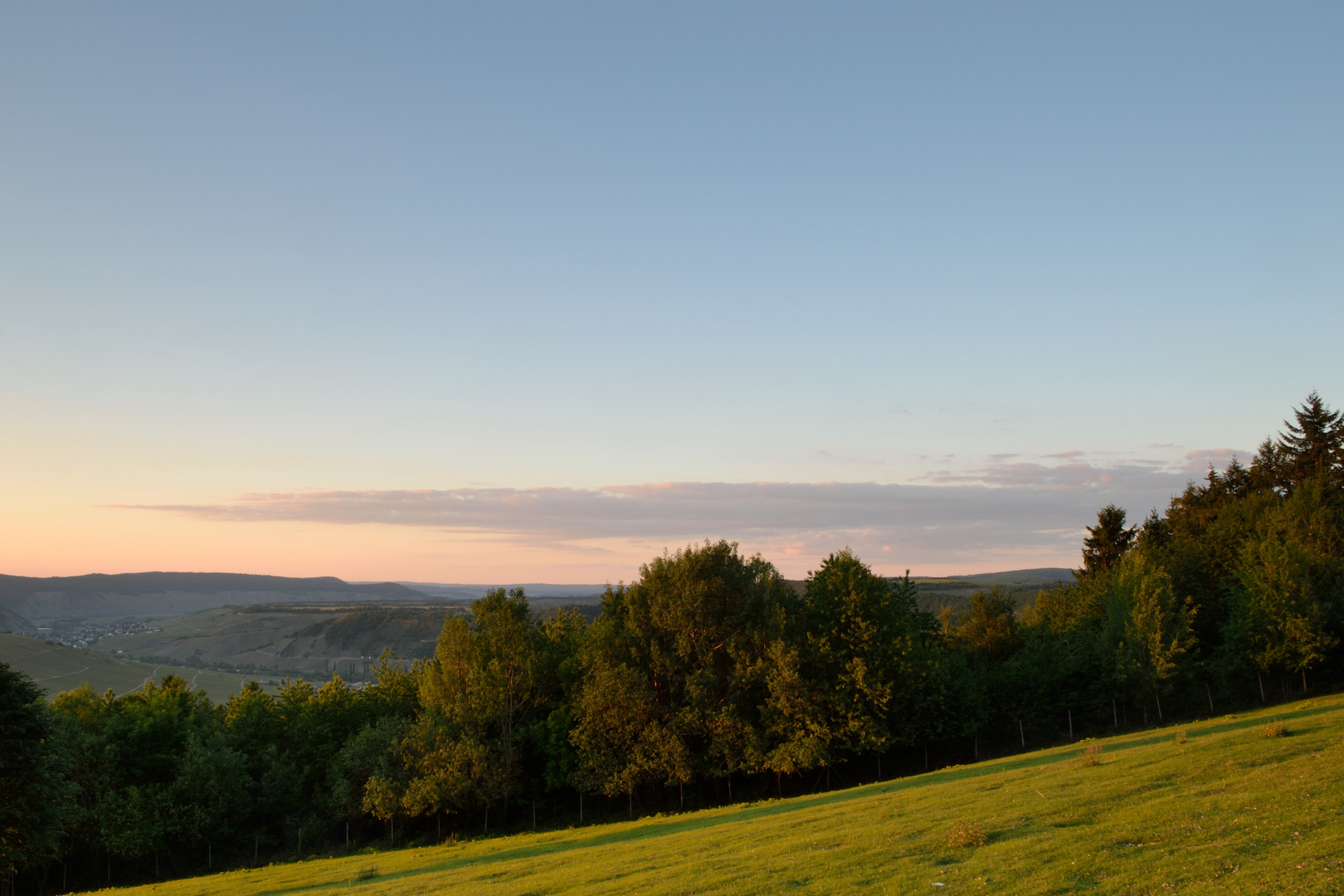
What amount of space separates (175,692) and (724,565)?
49867mm

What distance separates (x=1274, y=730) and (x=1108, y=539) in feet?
228

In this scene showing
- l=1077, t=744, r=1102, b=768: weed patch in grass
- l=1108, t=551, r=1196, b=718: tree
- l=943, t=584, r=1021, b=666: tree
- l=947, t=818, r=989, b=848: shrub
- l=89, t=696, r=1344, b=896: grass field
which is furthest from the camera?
l=943, t=584, r=1021, b=666: tree

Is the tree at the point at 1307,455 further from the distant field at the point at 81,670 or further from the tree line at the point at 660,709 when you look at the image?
the distant field at the point at 81,670

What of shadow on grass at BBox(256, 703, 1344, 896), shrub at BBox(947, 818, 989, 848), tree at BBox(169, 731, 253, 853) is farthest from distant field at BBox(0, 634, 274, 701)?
shrub at BBox(947, 818, 989, 848)

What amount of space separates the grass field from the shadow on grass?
0.38 meters

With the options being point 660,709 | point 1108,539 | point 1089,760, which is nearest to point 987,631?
point 1108,539

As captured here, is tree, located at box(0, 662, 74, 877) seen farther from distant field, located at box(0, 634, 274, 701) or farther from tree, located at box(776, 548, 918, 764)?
distant field, located at box(0, 634, 274, 701)

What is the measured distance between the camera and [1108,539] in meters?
87.9

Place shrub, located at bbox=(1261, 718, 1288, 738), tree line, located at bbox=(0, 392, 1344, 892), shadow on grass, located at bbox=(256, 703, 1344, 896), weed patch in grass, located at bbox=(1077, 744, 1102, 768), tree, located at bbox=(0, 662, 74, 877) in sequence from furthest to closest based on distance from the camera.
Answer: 1. tree line, located at bbox=(0, 392, 1344, 892)
2. tree, located at bbox=(0, 662, 74, 877)
3. shadow on grass, located at bbox=(256, 703, 1344, 896)
4. weed patch in grass, located at bbox=(1077, 744, 1102, 768)
5. shrub, located at bbox=(1261, 718, 1288, 738)

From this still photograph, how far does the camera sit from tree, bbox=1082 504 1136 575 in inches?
3445

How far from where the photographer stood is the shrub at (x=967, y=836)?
16.8 meters

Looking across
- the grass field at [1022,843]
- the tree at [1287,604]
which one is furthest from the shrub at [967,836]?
the tree at [1287,604]

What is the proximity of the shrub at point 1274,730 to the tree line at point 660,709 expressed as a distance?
2567cm

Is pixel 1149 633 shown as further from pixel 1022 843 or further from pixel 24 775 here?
pixel 24 775
